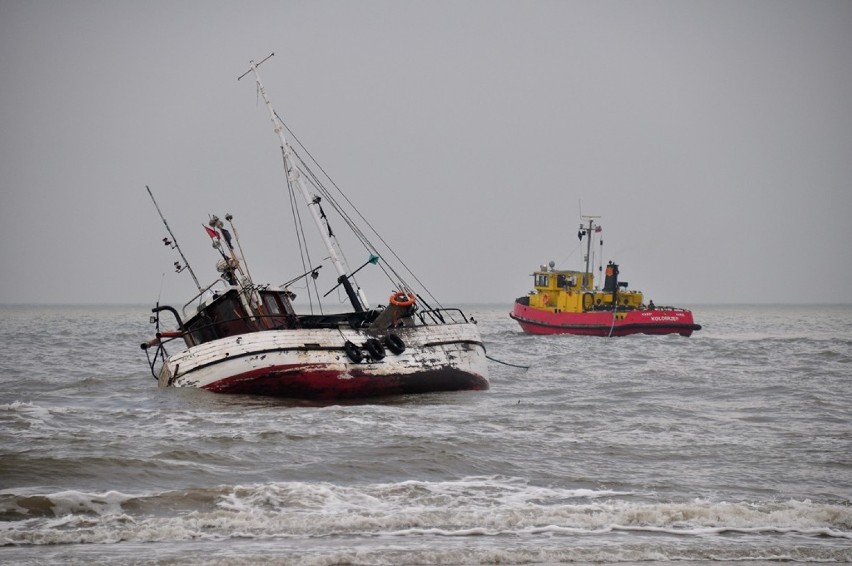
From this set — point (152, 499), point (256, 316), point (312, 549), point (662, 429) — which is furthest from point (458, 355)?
point (312, 549)

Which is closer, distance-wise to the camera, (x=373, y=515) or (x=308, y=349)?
(x=373, y=515)

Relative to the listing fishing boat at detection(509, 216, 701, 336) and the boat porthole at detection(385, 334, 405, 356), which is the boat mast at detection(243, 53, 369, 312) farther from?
the listing fishing boat at detection(509, 216, 701, 336)

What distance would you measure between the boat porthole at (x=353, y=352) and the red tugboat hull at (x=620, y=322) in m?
33.4

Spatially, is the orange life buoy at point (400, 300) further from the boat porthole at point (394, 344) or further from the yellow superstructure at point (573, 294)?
the yellow superstructure at point (573, 294)

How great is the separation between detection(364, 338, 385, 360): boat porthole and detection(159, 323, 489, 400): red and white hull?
9 centimetres

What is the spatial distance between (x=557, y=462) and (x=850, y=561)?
4.99m

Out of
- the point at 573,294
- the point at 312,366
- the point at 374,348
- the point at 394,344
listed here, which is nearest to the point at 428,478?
the point at 312,366

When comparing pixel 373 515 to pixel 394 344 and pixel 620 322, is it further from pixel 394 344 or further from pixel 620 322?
pixel 620 322

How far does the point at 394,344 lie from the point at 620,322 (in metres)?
33.2

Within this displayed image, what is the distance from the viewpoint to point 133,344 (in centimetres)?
4975

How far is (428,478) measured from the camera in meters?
11.9

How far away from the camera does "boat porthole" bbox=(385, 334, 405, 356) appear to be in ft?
65.8

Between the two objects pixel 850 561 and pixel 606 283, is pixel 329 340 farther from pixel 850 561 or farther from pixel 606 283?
pixel 606 283

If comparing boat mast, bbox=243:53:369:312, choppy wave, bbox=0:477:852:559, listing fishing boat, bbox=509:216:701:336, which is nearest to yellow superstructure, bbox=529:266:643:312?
listing fishing boat, bbox=509:216:701:336
